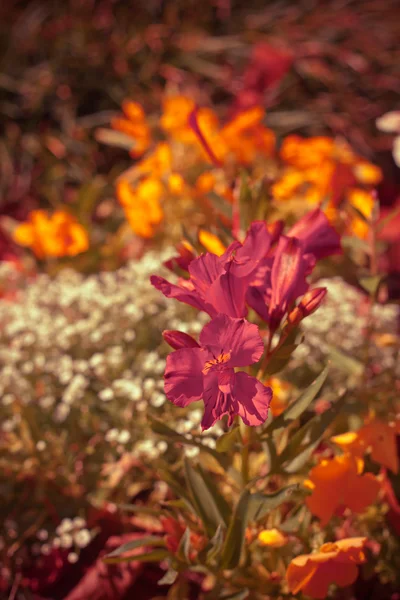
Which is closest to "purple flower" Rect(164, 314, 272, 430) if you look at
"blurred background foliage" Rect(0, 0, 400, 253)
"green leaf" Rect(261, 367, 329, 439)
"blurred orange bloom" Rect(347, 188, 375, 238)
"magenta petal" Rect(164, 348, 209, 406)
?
"magenta petal" Rect(164, 348, 209, 406)

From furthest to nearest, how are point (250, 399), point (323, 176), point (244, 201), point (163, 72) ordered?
point (163, 72)
point (323, 176)
point (244, 201)
point (250, 399)

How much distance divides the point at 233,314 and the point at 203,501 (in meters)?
0.24

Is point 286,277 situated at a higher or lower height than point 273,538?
higher

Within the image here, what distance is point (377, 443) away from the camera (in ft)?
2.28

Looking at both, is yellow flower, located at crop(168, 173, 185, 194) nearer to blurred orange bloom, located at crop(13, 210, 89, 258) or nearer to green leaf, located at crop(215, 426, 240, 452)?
blurred orange bloom, located at crop(13, 210, 89, 258)

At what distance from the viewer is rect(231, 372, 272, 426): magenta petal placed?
0.48 meters

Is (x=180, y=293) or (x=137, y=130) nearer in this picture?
(x=180, y=293)

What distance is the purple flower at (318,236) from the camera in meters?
0.63

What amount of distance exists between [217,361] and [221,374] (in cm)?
1

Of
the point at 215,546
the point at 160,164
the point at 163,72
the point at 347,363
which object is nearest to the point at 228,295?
the point at 215,546

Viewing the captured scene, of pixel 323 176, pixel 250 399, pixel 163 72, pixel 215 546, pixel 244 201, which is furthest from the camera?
pixel 163 72

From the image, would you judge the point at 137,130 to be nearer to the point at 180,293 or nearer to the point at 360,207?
the point at 360,207

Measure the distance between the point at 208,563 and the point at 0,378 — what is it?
1.61 ft

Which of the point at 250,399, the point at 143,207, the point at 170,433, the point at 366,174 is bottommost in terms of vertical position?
the point at 366,174
